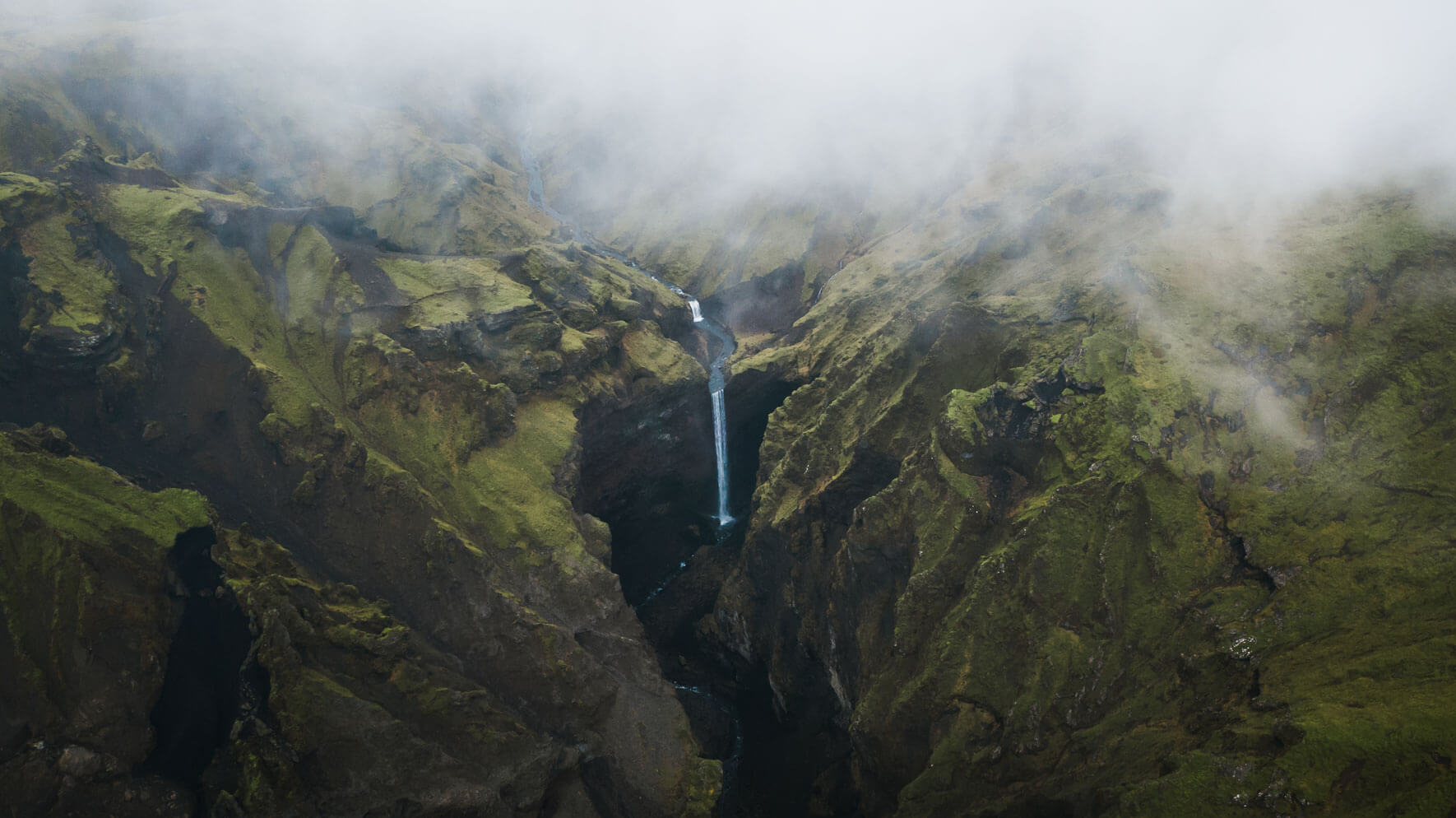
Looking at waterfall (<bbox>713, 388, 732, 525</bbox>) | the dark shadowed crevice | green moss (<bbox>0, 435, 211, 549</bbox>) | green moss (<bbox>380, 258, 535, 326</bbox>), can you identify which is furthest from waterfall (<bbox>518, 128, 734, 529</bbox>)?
green moss (<bbox>0, 435, 211, 549</bbox>)

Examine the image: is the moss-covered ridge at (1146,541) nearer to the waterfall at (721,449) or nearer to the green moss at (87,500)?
the waterfall at (721,449)

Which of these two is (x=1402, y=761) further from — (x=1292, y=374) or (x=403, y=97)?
(x=403, y=97)

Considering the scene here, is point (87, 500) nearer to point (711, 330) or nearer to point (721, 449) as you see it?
point (721, 449)

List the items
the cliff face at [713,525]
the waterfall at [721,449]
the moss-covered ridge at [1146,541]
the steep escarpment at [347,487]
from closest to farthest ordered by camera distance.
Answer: the moss-covered ridge at [1146,541], the cliff face at [713,525], the steep escarpment at [347,487], the waterfall at [721,449]

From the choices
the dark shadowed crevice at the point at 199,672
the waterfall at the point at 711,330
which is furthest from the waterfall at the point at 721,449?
the dark shadowed crevice at the point at 199,672

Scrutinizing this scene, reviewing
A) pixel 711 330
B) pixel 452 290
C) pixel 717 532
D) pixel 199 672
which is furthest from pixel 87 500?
pixel 711 330
